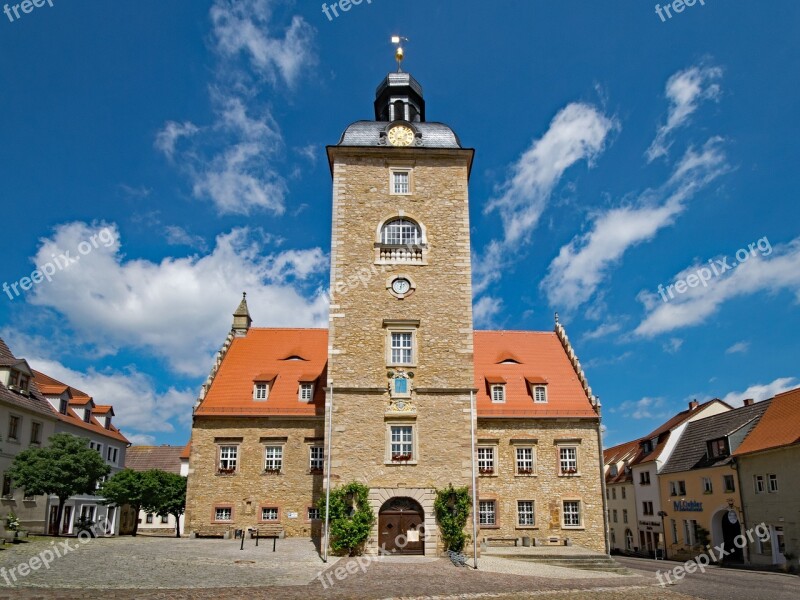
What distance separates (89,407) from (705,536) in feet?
125

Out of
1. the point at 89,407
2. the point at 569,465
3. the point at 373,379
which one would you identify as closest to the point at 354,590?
the point at 373,379

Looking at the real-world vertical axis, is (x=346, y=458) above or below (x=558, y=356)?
below

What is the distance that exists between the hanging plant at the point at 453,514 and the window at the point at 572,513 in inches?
341

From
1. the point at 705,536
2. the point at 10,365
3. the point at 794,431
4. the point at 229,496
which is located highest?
the point at 10,365

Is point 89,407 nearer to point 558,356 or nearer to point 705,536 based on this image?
point 558,356

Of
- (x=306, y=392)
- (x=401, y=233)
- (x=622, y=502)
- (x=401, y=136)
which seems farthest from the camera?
(x=622, y=502)

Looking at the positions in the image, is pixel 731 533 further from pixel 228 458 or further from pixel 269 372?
pixel 228 458

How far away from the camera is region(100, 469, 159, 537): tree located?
103ft

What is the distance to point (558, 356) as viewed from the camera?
36219mm

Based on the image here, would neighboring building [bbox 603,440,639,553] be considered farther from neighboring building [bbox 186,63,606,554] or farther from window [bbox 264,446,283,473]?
window [bbox 264,446,283,473]

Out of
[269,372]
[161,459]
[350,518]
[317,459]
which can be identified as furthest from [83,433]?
[161,459]

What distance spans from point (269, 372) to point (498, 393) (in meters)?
11.9

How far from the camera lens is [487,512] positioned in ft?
101

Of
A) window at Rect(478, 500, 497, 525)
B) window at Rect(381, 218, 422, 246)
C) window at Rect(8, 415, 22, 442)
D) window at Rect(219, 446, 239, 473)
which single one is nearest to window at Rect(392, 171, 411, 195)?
window at Rect(381, 218, 422, 246)
